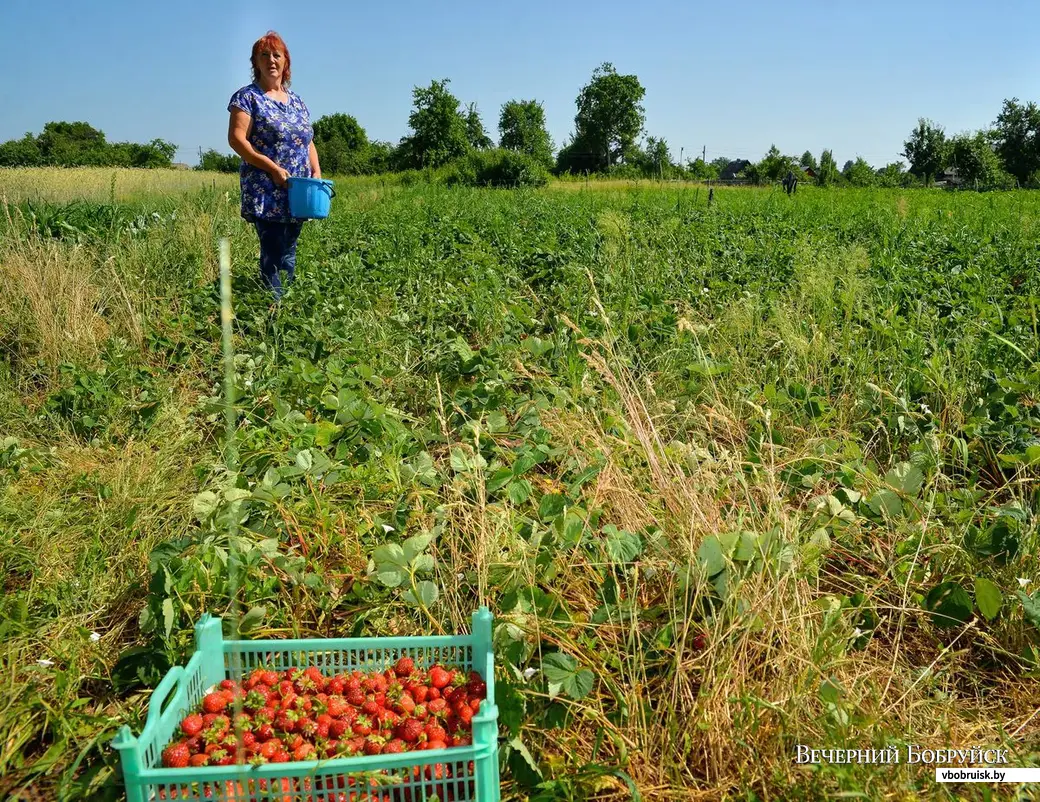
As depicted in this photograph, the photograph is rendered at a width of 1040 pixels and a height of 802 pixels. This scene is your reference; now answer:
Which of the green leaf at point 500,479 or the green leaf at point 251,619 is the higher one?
the green leaf at point 500,479

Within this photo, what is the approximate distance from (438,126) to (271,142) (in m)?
34.1

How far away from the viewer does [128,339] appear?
3.89 m

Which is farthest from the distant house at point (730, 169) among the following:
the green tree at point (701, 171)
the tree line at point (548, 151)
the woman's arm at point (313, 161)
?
the woman's arm at point (313, 161)

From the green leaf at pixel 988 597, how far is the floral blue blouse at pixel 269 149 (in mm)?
3320

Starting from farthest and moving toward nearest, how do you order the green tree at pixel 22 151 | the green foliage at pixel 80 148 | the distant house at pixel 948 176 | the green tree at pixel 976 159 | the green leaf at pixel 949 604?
the distant house at pixel 948 176, the green tree at pixel 976 159, the green foliage at pixel 80 148, the green tree at pixel 22 151, the green leaf at pixel 949 604

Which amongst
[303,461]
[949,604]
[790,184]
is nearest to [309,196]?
[303,461]

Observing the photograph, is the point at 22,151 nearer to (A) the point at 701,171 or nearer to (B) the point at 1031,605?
(A) the point at 701,171

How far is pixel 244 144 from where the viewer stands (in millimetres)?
3684

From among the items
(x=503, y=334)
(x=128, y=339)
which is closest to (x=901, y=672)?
(x=503, y=334)

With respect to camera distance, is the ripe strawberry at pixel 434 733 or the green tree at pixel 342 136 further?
the green tree at pixel 342 136

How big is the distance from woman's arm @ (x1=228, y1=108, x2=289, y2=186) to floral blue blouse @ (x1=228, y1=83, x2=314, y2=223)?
0.05 meters

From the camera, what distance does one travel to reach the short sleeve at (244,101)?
3.68 m

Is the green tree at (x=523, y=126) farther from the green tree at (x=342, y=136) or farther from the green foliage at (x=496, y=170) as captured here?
the green foliage at (x=496, y=170)

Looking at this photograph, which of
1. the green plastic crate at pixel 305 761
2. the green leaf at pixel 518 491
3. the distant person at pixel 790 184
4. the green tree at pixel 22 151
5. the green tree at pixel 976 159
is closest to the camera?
the green plastic crate at pixel 305 761
